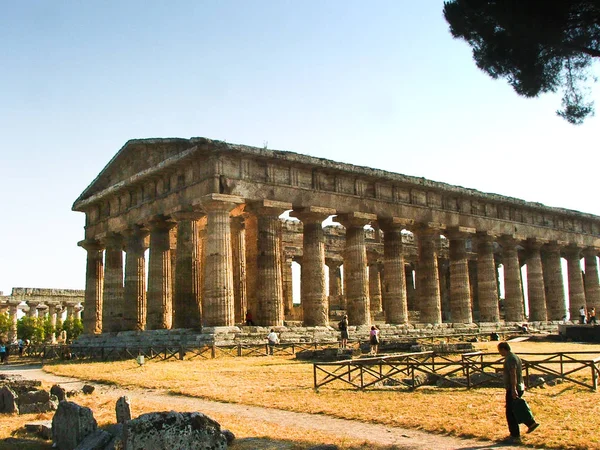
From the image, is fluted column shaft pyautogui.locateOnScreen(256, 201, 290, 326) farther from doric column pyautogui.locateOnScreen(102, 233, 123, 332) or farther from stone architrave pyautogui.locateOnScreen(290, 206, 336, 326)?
doric column pyautogui.locateOnScreen(102, 233, 123, 332)

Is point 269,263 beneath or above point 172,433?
above

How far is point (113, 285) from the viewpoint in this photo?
36.8 metres

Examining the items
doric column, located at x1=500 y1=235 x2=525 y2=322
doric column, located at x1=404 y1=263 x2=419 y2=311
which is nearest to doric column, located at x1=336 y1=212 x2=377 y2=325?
doric column, located at x1=500 y1=235 x2=525 y2=322

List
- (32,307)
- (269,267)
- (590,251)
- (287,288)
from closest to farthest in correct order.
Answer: (269,267), (287,288), (590,251), (32,307)

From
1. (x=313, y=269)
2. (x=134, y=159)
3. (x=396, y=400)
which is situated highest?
(x=134, y=159)

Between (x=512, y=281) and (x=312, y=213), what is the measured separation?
17.8 m

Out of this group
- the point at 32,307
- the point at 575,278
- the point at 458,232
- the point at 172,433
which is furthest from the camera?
the point at 32,307

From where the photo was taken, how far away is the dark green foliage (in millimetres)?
13875

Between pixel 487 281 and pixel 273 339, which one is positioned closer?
pixel 273 339

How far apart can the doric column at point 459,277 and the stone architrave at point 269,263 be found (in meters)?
13.0

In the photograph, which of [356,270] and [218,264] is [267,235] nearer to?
[218,264]

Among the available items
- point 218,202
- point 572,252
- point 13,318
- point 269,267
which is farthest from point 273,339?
point 13,318

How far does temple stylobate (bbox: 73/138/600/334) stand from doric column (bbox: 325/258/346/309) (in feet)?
12.0

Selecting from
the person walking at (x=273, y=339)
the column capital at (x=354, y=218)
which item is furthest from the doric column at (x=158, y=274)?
the column capital at (x=354, y=218)
